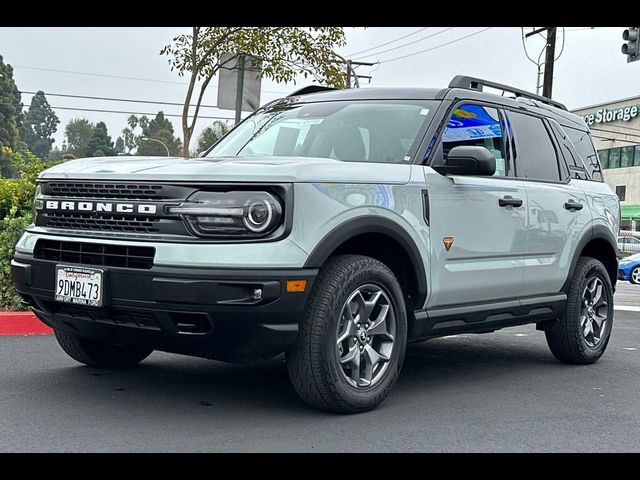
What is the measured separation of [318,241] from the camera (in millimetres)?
4281

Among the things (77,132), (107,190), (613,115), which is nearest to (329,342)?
(107,190)

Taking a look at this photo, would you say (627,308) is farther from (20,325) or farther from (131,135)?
(131,135)

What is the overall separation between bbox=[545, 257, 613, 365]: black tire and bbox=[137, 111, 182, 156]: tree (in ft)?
236

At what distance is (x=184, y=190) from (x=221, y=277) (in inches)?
19.0

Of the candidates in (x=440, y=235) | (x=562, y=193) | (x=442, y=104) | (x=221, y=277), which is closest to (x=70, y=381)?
(x=221, y=277)

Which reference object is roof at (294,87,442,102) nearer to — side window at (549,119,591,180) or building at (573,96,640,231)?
side window at (549,119,591,180)

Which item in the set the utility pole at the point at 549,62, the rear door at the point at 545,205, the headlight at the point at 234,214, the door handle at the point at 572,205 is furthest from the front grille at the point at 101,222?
the utility pole at the point at 549,62

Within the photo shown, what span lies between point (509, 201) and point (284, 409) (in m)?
2.06

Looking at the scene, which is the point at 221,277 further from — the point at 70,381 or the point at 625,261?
the point at 625,261

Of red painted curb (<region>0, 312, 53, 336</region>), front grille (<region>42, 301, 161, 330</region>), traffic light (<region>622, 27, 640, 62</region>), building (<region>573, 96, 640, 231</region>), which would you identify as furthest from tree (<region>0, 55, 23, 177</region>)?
front grille (<region>42, 301, 161, 330</region>)

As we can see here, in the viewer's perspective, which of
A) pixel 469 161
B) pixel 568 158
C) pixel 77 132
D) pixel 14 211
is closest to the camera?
pixel 469 161

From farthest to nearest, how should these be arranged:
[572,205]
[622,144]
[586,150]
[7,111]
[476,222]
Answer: [7,111], [622,144], [586,150], [572,205], [476,222]

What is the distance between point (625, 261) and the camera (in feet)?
70.1

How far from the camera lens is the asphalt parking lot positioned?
409 centimetres
